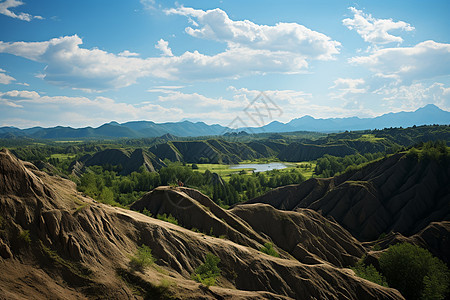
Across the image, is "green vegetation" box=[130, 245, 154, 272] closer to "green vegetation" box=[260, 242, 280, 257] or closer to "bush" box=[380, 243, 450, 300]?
"green vegetation" box=[260, 242, 280, 257]

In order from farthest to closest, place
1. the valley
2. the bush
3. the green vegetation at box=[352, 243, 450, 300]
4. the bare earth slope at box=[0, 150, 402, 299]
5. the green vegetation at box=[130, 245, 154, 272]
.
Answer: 1. the bush
2. the green vegetation at box=[352, 243, 450, 300]
3. the green vegetation at box=[130, 245, 154, 272]
4. the valley
5. the bare earth slope at box=[0, 150, 402, 299]

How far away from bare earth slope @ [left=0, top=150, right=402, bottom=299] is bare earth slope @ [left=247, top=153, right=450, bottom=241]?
125 feet

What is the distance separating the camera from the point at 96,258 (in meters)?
27.4

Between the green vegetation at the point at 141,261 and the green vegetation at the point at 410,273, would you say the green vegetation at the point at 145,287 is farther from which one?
the green vegetation at the point at 410,273

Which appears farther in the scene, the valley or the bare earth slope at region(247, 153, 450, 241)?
the bare earth slope at region(247, 153, 450, 241)

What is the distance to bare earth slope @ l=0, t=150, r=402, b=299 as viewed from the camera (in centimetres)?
2427

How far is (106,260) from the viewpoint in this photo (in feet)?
91.7

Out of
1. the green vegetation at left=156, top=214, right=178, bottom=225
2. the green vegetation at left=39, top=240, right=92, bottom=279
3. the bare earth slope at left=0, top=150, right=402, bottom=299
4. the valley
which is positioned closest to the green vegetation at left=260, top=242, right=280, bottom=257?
the valley

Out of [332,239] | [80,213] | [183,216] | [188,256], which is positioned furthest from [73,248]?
[332,239]

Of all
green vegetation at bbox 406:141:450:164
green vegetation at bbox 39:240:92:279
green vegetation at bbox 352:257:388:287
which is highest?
green vegetation at bbox 406:141:450:164

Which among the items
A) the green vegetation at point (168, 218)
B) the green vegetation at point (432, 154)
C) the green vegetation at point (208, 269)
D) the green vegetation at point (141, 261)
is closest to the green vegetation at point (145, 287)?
the green vegetation at point (141, 261)

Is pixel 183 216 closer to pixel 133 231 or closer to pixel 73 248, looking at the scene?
pixel 133 231

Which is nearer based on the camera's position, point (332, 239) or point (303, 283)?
point (303, 283)

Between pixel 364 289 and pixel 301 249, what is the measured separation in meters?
16.2
